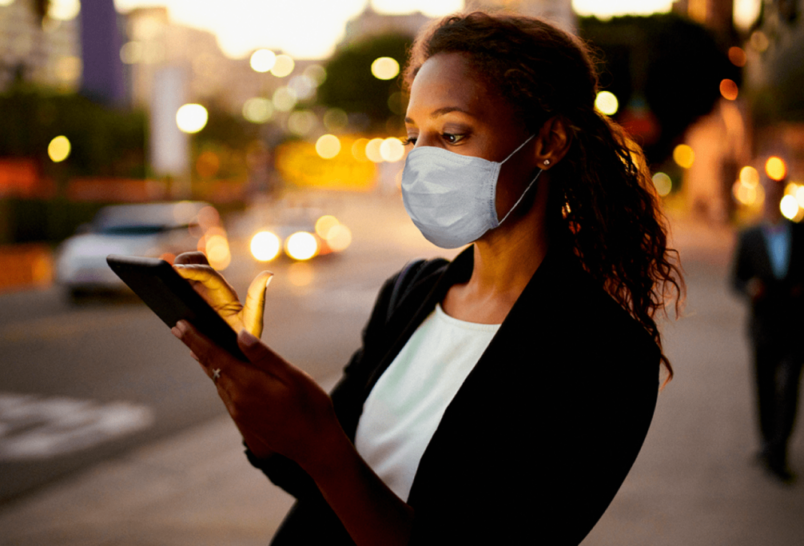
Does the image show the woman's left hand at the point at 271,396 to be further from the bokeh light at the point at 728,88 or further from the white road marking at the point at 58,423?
the bokeh light at the point at 728,88

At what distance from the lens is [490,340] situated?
1.51 metres

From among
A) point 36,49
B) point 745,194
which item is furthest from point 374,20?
point 745,194

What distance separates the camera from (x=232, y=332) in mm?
1080

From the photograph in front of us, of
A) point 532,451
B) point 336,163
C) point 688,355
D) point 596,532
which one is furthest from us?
point 336,163

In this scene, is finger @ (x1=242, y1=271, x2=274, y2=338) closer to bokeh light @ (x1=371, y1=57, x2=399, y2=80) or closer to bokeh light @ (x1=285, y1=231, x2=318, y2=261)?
bokeh light @ (x1=285, y1=231, x2=318, y2=261)

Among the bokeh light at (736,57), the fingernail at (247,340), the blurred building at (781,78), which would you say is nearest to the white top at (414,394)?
the fingernail at (247,340)

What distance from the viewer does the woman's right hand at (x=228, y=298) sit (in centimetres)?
116

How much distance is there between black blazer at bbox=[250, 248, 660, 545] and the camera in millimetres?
1210

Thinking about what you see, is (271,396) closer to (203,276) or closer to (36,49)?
(203,276)

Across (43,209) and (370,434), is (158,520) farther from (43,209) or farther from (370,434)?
(43,209)

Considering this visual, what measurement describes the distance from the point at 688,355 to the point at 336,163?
258ft

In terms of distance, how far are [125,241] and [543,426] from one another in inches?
511

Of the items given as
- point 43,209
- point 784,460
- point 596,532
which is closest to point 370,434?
point 596,532

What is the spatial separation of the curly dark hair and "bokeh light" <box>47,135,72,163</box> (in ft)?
104
